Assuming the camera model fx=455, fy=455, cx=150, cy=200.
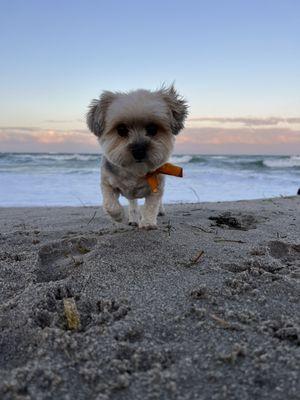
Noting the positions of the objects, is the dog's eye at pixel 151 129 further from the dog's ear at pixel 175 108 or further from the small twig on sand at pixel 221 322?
the small twig on sand at pixel 221 322

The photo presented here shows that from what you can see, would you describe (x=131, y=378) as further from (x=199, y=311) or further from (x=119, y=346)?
(x=199, y=311)

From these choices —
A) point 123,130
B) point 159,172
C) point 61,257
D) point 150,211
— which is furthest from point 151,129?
point 61,257

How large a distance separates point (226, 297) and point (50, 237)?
6.74 feet

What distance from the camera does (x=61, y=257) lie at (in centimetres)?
329

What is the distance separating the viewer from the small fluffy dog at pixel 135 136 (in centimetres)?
391

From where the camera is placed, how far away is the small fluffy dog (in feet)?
12.8

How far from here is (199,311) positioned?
6.97 ft

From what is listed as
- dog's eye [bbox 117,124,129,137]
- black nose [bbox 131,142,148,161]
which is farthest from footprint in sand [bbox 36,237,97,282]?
dog's eye [bbox 117,124,129,137]

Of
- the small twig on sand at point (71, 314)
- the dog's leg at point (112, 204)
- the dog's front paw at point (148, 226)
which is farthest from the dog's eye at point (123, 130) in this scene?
the small twig on sand at point (71, 314)

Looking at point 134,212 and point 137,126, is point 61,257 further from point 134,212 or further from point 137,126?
point 134,212

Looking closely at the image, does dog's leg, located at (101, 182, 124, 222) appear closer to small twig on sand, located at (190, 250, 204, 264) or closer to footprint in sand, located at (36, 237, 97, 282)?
footprint in sand, located at (36, 237, 97, 282)

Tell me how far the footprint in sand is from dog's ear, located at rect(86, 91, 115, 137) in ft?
3.55

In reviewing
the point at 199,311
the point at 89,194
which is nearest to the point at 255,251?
the point at 199,311

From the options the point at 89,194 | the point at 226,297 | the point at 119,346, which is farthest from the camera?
the point at 89,194
